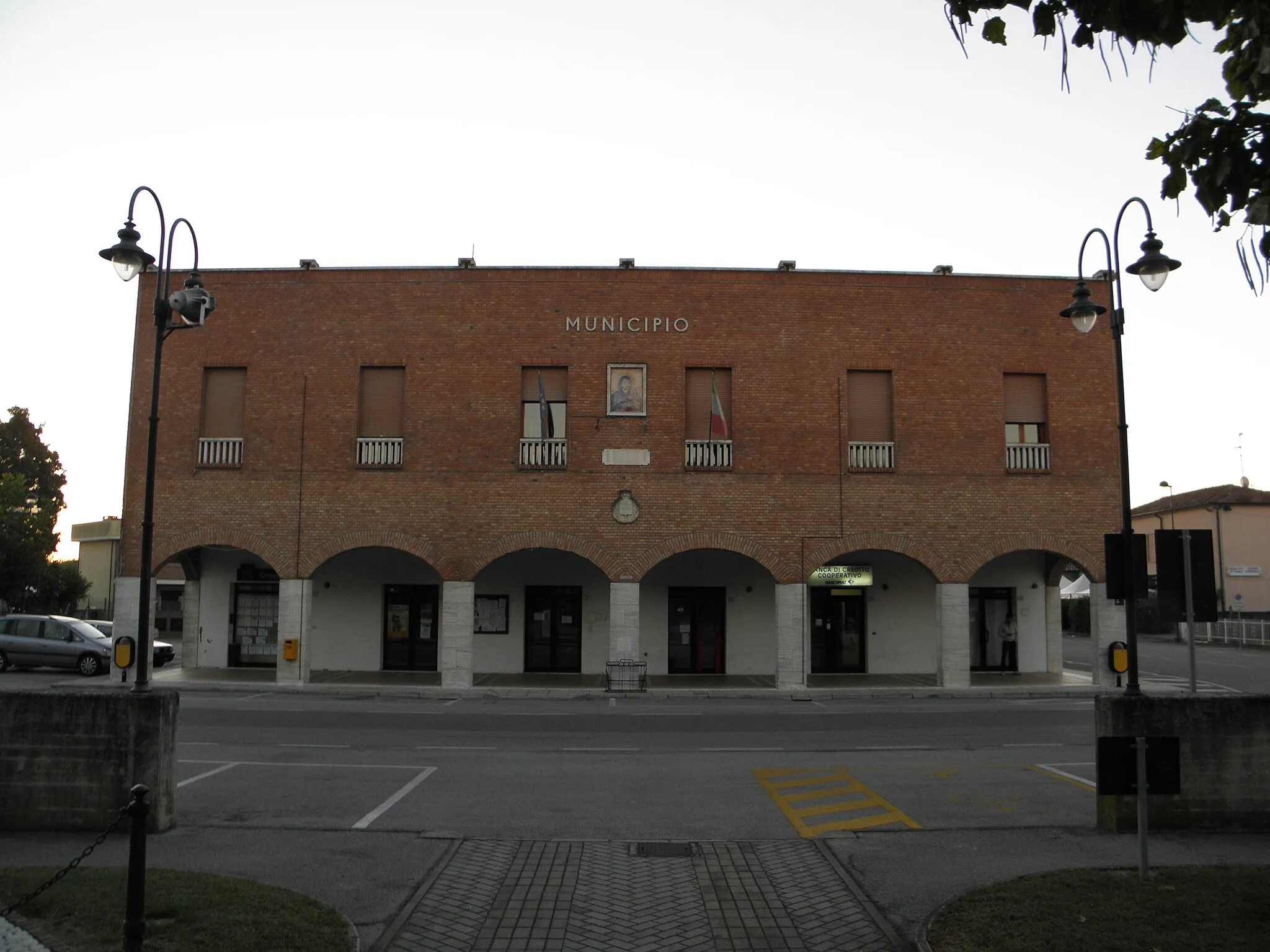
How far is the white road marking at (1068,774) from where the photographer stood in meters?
12.0

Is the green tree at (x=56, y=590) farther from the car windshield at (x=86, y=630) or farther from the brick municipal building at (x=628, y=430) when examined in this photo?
the brick municipal building at (x=628, y=430)

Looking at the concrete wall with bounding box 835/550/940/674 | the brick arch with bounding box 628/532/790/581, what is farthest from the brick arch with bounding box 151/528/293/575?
the concrete wall with bounding box 835/550/940/674

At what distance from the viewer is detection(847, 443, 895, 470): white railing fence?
82.9ft

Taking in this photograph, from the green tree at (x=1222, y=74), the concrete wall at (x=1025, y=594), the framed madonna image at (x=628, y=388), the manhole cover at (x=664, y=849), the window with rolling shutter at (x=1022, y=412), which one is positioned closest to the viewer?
the green tree at (x=1222, y=74)

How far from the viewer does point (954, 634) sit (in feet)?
80.8

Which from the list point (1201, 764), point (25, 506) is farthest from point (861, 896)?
point (25, 506)

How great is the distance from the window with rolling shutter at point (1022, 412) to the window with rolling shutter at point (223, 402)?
2011 cm

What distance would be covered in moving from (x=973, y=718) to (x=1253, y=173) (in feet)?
47.5

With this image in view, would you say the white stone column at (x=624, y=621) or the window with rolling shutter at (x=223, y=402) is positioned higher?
the window with rolling shutter at (x=223, y=402)

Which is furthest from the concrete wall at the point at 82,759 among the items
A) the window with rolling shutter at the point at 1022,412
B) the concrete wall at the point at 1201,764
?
the window with rolling shutter at the point at 1022,412

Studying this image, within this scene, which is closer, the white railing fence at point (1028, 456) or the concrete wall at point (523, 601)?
the white railing fence at point (1028, 456)

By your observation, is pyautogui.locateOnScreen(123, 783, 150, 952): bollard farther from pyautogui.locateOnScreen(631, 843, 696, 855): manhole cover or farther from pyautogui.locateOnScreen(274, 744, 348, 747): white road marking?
pyautogui.locateOnScreen(274, 744, 348, 747): white road marking

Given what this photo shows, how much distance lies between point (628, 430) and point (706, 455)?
2.09 meters

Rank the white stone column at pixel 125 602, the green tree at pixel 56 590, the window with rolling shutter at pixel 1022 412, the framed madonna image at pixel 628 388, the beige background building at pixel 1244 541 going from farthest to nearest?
the beige background building at pixel 1244 541
the green tree at pixel 56 590
the window with rolling shutter at pixel 1022 412
the framed madonna image at pixel 628 388
the white stone column at pixel 125 602
